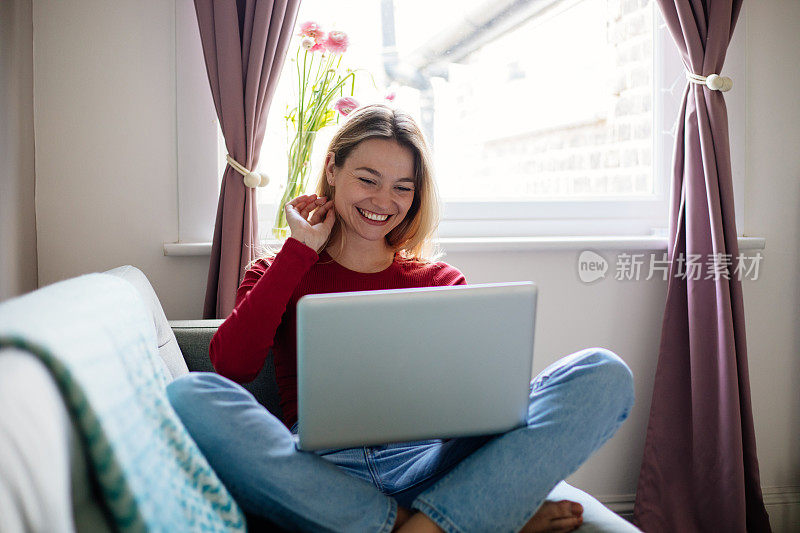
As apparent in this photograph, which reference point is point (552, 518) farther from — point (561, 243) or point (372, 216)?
point (561, 243)

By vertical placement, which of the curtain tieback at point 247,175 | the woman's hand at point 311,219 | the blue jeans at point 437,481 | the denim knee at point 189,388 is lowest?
the blue jeans at point 437,481

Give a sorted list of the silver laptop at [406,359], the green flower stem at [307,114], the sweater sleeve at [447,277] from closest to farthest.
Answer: the silver laptop at [406,359] < the sweater sleeve at [447,277] < the green flower stem at [307,114]

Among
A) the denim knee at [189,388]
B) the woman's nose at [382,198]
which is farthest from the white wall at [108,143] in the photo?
the denim knee at [189,388]

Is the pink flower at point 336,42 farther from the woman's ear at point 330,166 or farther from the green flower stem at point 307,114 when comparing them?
the woman's ear at point 330,166

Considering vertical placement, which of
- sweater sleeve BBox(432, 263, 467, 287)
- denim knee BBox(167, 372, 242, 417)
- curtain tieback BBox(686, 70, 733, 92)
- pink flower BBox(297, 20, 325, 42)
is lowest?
denim knee BBox(167, 372, 242, 417)

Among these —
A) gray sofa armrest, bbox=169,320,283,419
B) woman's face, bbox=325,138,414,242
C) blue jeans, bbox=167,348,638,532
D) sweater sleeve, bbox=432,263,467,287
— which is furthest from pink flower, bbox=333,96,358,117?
blue jeans, bbox=167,348,638,532

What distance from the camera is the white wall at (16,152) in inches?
61.1

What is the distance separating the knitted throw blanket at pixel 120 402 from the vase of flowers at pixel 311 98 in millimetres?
987

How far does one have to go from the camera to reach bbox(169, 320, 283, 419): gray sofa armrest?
5.00 feet

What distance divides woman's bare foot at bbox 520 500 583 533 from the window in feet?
4.01

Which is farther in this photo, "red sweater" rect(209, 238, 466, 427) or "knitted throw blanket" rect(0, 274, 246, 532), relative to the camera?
"red sweater" rect(209, 238, 466, 427)

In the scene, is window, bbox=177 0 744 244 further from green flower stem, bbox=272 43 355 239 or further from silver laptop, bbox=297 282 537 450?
silver laptop, bbox=297 282 537 450

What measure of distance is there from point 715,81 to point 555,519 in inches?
60.1

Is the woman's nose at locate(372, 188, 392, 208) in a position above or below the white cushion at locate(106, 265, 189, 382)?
above
